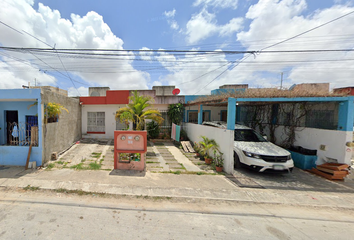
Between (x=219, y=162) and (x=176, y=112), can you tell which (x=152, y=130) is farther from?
(x=219, y=162)

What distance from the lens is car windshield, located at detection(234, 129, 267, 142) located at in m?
5.91

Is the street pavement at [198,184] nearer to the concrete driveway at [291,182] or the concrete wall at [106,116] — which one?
the concrete driveway at [291,182]

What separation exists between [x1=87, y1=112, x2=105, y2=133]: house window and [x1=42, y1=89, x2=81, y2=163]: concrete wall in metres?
0.73

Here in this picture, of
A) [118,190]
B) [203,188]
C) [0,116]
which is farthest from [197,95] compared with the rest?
[0,116]

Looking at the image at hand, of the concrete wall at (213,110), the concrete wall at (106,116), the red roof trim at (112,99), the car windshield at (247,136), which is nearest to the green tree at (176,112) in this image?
the concrete wall at (213,110)

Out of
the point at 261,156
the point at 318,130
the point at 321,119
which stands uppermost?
the point at 321,119

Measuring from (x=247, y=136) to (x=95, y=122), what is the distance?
10.3m

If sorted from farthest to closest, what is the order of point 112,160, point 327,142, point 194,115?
point 194,115, point 112,160, point 327,142

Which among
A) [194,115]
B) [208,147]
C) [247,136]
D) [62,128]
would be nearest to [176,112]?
[194,115]

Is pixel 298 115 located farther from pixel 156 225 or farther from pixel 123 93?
pixel 123 93

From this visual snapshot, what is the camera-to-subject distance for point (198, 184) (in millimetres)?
4387

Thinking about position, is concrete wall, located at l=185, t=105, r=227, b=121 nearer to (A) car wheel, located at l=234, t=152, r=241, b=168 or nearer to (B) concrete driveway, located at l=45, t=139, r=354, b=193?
(B) concrete driveway, located at l=45, t=139, r=354, b=193

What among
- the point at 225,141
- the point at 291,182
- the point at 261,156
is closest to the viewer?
the point at 291,182

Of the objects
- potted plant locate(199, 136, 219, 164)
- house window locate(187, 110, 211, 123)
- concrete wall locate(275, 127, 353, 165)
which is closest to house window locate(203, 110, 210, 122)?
house window locate(187, 110, 211, 123)
